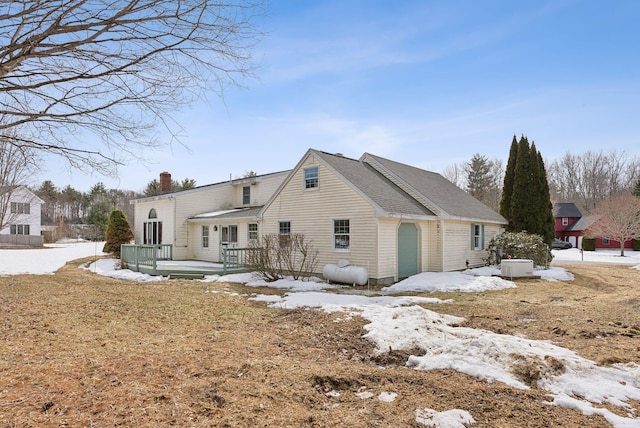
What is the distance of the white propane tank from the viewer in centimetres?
1256

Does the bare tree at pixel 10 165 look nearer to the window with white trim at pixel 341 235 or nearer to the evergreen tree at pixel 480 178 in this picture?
the window with white trim at pixel 341 235

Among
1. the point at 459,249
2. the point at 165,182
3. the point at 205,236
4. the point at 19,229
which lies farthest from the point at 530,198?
the point at 19,229

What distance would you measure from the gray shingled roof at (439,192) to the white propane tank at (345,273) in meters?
4.81

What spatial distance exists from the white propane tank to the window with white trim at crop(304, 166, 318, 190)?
11.3 ft

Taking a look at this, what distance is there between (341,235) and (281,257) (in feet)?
7.98

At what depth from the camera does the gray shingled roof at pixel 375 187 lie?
13.5 meters

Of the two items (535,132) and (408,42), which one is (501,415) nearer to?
(408,42)

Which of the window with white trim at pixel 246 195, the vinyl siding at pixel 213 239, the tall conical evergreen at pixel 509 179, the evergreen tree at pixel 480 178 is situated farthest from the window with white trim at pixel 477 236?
the evergreen tree at pixel 480 178

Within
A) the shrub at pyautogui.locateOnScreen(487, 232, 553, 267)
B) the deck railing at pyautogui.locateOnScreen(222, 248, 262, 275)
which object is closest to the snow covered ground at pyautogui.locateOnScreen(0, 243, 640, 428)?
the deck railing at pyautogui.locateOnScreen(222, 248, 262, 275)

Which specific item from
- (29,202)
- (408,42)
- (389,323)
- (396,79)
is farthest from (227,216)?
(29,202)

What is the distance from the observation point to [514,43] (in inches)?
388

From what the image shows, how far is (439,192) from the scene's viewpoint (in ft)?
60.3

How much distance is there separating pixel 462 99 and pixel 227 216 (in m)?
12.7

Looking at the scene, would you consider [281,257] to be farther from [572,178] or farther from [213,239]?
[572,178]
